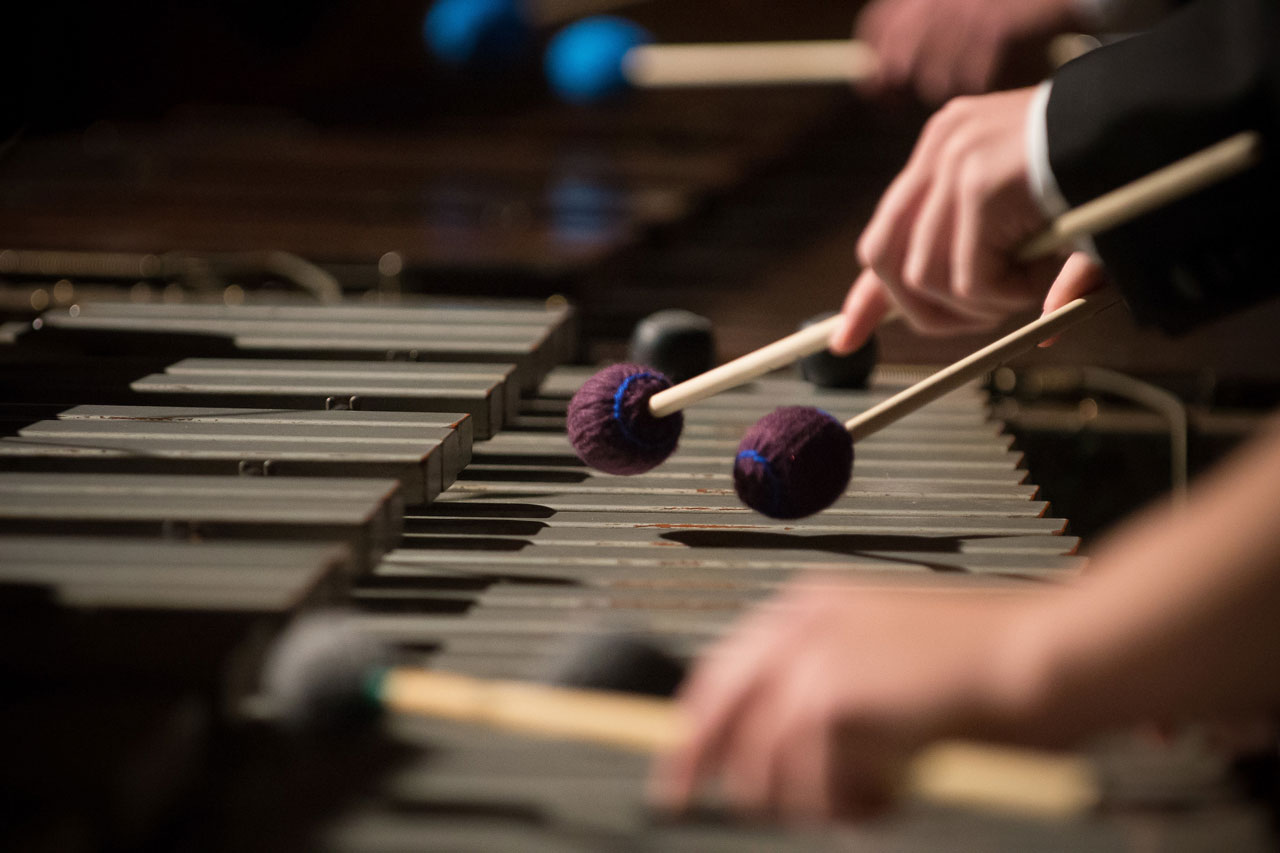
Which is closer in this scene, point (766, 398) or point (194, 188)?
point (766, 398)

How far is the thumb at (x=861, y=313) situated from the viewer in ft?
6.06

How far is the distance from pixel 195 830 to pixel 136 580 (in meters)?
0.36

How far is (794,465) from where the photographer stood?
1786 millimetres

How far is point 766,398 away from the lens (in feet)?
8.50

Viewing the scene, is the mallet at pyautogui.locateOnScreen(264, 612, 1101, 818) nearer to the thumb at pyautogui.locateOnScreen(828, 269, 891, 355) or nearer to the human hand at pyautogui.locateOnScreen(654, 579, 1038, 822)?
the human hand at pyautogui.locateOnScreen(654, 579, 1038, 822)

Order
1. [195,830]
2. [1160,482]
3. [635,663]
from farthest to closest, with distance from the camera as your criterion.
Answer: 1. [1160,482]
2. [635,663]
3. [195,830]

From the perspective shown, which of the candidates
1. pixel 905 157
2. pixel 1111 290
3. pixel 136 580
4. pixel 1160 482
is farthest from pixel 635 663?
pixel 905 157

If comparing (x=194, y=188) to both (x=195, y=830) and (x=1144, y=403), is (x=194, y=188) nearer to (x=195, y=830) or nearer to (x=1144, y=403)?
(x=1144, y=403)

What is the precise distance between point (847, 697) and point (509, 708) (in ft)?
1.12

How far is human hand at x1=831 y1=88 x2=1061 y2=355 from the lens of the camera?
61.9 inches

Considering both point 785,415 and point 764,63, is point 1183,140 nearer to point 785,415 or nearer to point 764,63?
point 785,415

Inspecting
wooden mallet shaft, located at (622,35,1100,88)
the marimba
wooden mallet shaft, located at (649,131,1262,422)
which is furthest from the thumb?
wooden mallet shaft, located at (622,35,1100,88)

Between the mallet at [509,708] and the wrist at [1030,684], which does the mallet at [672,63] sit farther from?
the wrist at [1030,684]

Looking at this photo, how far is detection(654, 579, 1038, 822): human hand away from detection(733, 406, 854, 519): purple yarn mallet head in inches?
28.4
